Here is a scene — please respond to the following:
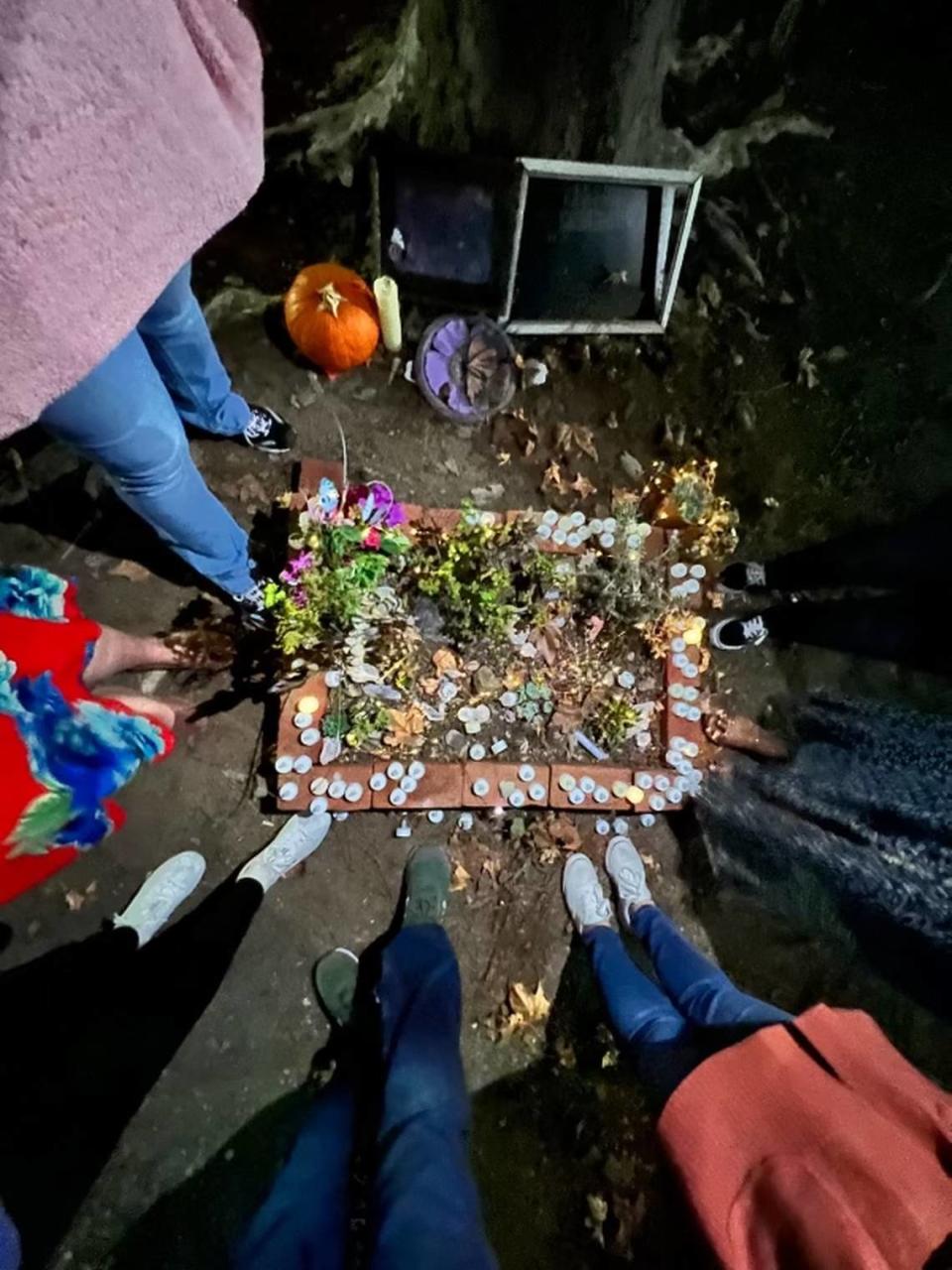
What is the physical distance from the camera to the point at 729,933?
2.58 metres

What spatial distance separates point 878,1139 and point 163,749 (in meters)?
1.77

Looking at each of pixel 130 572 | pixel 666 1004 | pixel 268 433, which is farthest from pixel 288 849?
pixel 268 433

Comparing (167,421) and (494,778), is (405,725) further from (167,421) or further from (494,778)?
(167,421)

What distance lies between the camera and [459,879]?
2576 mm

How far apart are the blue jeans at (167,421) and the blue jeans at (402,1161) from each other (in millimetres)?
1272

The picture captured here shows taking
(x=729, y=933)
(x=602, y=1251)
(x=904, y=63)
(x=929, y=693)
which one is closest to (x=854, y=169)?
(x=904, y=63)

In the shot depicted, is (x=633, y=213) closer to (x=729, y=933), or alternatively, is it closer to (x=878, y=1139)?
(x=729, y=933)

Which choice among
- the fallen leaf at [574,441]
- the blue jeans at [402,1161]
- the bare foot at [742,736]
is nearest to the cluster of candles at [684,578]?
the bare foot at [742,736]

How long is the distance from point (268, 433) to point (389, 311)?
559 mm

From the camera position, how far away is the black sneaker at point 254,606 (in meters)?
2.44

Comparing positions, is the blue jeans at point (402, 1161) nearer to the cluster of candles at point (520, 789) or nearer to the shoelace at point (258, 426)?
the cluster of candles at point (520, 789)

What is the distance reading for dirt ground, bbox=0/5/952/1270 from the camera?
2383 mm

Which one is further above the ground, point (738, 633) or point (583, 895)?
point (738, 633)

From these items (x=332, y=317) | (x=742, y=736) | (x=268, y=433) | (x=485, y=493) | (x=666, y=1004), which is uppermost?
(x=332, y=317)
